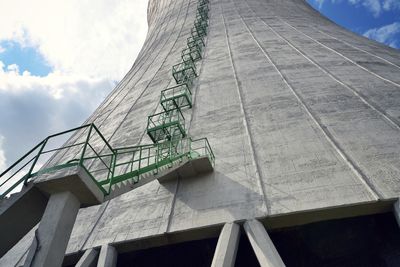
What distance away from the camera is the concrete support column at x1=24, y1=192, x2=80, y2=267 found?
163 inches

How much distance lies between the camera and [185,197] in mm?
6875

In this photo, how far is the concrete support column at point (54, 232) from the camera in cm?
414

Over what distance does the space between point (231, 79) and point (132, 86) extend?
4.55 metres

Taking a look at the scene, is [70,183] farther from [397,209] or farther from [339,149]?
[339,149]

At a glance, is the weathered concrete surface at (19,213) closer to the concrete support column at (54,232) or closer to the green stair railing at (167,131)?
the concrete support column at (54,232)

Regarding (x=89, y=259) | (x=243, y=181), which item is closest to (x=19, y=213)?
(x=89, y=259)

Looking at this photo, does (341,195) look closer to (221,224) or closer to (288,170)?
(288,170)

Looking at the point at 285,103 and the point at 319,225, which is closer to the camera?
the point at 319,225

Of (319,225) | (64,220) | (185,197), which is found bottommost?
(319,225)

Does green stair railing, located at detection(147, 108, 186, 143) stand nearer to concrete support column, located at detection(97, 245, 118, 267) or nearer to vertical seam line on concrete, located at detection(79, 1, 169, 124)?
concrete support column, located at detection(97, 245, 118, 267)

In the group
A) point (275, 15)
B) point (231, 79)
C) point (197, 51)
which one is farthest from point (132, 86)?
point (275, 15)

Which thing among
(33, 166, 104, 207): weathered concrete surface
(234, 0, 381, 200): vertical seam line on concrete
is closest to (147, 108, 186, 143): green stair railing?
(234, 0, 381, 200): vertical seam line on concrete

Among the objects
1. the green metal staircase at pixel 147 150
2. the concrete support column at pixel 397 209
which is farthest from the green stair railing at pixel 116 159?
the concrete support column at pixel 397 209

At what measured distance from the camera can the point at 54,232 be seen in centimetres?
436
